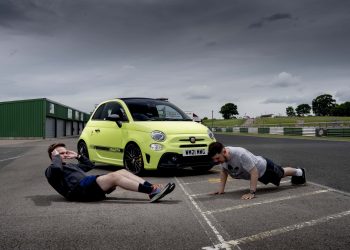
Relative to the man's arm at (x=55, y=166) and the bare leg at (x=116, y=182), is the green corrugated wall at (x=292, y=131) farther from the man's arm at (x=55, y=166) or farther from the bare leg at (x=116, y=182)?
the man's arm at (x=55, y=166)

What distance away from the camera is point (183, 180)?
26.4 ft

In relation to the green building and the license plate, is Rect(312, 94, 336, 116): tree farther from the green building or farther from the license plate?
the license plate

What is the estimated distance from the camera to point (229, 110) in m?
181

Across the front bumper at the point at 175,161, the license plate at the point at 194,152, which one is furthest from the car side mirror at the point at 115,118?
the license plate at the point at 194,152

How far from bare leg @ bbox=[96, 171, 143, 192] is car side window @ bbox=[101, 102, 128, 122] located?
3630 mm

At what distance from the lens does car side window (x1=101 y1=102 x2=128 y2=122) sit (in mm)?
9273

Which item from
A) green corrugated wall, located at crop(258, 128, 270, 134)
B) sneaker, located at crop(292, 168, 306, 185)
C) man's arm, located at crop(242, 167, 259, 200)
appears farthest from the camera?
green corrugated wall, located at crop(258, 128, 270, 134)

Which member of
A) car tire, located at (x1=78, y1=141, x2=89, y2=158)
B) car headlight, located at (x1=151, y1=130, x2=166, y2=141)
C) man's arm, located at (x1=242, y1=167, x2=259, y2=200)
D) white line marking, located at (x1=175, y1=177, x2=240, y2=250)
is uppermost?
car headlight, located at (x1=151, y1=130, x2=166, y2=141)

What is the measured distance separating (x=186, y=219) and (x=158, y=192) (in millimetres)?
918

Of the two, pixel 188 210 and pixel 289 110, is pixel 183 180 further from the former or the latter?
pixel 289 110

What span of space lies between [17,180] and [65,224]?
4505mm

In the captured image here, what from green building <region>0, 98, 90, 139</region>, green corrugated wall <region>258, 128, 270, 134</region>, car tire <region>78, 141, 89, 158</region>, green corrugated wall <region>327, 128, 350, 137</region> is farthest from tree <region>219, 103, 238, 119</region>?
car tire <region>78, 141, 89, 158</region>

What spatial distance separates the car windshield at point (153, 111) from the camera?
9.09 meters

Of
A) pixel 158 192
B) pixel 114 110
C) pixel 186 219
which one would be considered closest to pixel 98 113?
pixel 114 110
